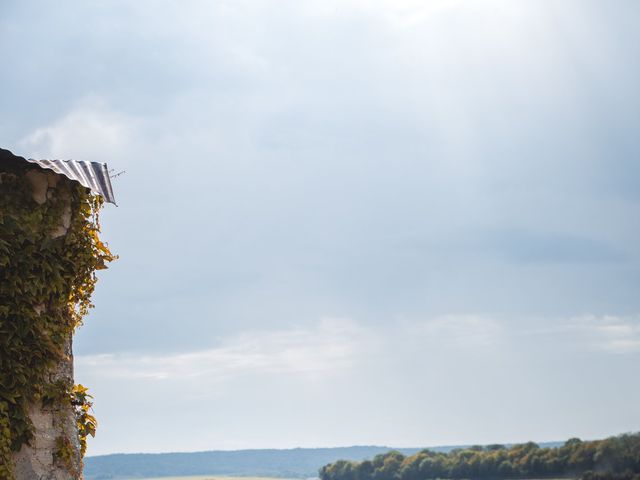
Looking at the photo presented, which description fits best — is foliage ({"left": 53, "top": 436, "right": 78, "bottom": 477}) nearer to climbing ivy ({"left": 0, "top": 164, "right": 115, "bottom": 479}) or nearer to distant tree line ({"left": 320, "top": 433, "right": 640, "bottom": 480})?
climbing ivy ({"left": 0, "top": 164, "right": 115, "bottom": 479})

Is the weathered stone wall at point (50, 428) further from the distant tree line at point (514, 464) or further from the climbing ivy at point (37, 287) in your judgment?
the distant tree line at point (514, 464)

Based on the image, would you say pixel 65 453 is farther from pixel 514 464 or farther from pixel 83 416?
pixel 514 464

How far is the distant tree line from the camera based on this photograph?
76.7m

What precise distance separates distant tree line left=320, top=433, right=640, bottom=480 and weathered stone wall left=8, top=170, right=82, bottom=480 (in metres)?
64.6

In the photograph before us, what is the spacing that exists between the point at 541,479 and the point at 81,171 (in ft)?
269

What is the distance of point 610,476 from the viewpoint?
74.0 meters

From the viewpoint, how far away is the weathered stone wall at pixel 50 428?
9625 mm

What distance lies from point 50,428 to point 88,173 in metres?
2.97

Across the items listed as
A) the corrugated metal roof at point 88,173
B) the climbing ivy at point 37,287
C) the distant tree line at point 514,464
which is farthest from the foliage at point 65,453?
the distant tree line at point 514,464

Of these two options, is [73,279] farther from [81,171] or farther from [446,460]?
[446,460]

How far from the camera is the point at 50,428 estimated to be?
32.6 feet

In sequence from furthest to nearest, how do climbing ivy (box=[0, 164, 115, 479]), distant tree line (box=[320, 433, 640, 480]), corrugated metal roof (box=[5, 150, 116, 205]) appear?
distant tree line (box=[320, 433, 640, 480]), corrugated metal roof (box=[5, 150, 116, 205]), climbing ivy (box=[0, 164, 115, 479])

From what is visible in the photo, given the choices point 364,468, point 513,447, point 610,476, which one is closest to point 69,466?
point 610,476

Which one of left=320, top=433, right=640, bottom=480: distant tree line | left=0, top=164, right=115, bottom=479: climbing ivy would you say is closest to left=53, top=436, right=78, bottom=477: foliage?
left=0, top=164, right=115, bottom=479: climbing ivy
